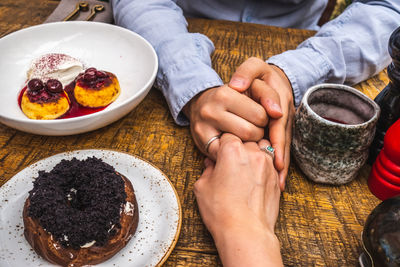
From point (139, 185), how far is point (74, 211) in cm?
17

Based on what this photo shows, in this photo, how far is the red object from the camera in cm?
63

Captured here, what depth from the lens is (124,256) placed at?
A: 0.59 m

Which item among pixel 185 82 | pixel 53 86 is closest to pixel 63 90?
pixel 53 86

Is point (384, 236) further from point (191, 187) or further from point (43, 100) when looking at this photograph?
point (43, 100)

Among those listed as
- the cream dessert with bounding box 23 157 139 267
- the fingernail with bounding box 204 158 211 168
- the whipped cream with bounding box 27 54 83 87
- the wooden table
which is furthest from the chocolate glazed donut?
the whipped cream with bounding box 27 54 83 87

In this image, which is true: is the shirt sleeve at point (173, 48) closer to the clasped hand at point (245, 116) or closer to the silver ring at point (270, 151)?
the clasped hand at point (245, 116)

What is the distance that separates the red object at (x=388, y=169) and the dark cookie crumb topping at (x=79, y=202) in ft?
1.88

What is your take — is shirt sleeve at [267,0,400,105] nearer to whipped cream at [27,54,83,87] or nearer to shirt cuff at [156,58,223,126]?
shirt cuff at [156,58,223,126]

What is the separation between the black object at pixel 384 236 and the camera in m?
0.47

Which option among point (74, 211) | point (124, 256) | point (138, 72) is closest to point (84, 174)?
point (74, 211)

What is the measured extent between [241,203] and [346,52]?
29.2 inches

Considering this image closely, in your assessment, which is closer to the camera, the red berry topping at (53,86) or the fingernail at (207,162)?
the fingernail at (207,162)

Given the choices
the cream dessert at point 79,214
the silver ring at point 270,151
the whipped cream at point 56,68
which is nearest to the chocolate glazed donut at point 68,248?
the cream dessert at point 79,214

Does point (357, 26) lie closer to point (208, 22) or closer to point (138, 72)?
point (208, 22)
